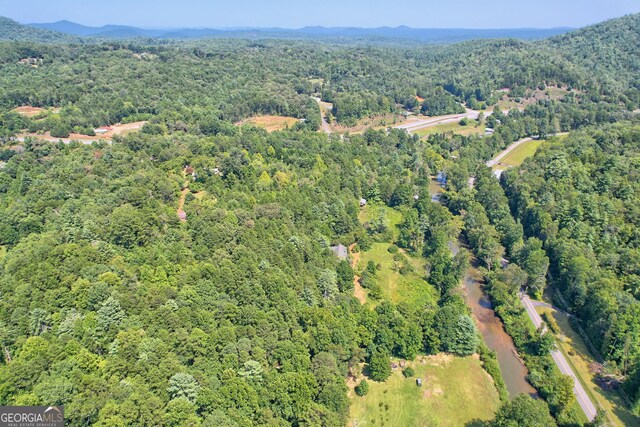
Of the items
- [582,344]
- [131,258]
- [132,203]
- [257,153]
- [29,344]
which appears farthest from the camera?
[257,153]

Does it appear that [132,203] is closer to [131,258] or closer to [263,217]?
[131,258]

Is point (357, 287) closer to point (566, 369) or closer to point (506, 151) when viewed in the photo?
point (566, 369)

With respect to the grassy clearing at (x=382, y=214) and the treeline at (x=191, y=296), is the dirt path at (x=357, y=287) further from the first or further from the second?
the grassy clearing at (x=382, y=214)

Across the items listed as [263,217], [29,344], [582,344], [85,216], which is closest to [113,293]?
[29,344]

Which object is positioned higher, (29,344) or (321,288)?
(29,344)

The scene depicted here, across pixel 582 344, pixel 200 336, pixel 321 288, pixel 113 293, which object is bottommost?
pixel 582 344

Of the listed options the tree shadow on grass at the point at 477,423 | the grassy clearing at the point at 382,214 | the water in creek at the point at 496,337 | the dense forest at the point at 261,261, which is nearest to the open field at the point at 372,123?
the dense forest at the point at 261,261

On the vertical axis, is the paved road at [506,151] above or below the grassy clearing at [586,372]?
above

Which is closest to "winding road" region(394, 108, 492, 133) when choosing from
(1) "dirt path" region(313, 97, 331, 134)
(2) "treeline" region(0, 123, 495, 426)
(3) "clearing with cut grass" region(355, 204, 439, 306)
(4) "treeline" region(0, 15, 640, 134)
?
(4) "treeline" region(0, 15, 640, 134)
